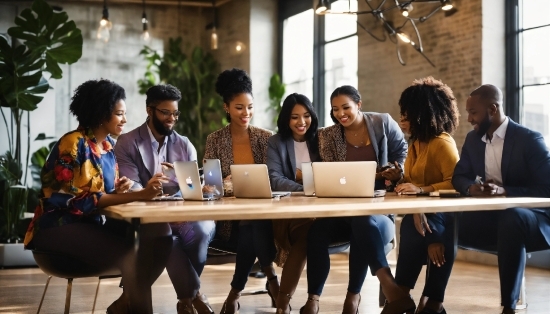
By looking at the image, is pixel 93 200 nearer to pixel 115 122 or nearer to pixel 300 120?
pixel 115 122

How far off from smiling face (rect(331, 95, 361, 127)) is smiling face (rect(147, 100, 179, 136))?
3.22 ft

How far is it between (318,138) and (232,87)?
631 mm

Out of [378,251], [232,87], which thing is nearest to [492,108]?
[378,251]

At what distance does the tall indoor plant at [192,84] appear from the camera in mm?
11695

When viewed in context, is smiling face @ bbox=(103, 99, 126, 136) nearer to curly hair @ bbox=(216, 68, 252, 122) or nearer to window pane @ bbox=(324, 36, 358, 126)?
curly hair @ bbox=(216, 68, 252, 122)

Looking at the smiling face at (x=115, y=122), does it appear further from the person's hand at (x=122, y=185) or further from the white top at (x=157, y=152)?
the white top at (x=157, y=152)

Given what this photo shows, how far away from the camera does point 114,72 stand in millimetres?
12211

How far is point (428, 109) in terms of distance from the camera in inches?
175

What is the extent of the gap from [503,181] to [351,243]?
0.97m

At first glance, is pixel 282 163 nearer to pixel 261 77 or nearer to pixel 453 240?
pixel 453 240

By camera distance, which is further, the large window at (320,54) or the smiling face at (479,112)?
the large window at (320,54)

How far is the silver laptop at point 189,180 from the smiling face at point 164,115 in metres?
0.71

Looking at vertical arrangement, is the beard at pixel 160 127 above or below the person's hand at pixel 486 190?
above

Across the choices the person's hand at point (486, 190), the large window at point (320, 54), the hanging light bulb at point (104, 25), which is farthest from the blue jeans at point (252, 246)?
the hanging light bulb at point (104, 25)
